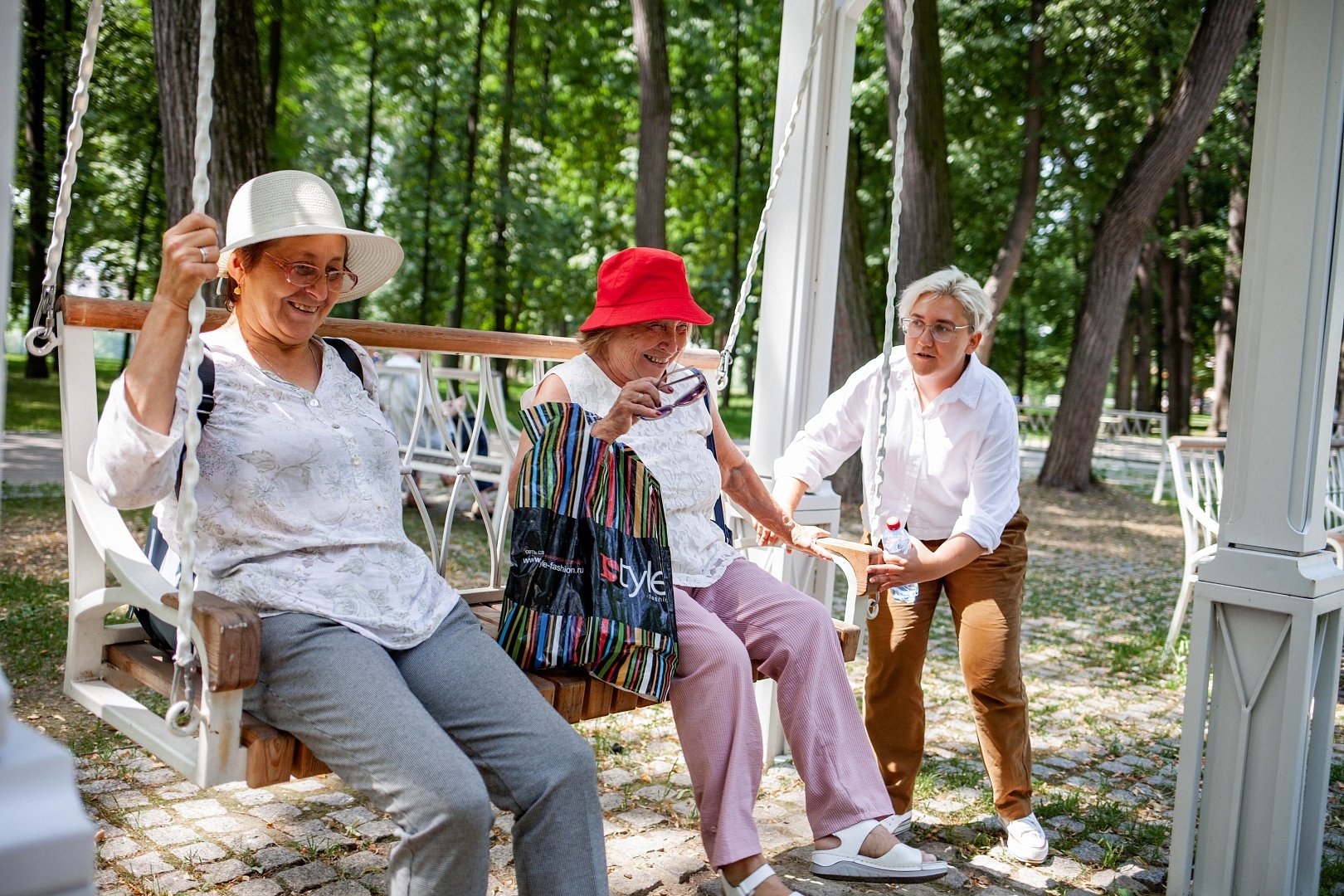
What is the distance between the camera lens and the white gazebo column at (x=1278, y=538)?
305 centimetres

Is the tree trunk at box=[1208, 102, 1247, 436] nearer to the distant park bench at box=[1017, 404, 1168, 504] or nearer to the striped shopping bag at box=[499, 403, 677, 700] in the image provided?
the distant park bench at box=[1017, 404, 1168, 504]

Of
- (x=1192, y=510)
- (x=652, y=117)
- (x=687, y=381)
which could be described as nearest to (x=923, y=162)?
(x=652, y=117)

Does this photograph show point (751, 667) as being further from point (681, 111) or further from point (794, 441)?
point (681, 111)

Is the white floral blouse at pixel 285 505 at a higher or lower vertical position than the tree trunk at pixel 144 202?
lower

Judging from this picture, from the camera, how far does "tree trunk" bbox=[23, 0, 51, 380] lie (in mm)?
14695

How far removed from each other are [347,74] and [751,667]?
2104 cm

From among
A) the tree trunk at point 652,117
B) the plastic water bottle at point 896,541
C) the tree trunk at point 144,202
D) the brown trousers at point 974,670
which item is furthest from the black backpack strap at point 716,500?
the tree trunk at point 144,202

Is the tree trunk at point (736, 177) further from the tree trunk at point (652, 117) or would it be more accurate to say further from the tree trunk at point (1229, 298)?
the tree trunk at point (1229, 298)

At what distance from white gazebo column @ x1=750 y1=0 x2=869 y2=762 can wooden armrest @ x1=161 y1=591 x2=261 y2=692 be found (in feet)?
7.86

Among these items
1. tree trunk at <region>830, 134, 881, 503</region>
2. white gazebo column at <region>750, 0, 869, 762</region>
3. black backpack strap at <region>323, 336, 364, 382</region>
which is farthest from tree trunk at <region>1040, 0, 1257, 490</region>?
black backpack strap at <region>323, 336, 364, 382</region>

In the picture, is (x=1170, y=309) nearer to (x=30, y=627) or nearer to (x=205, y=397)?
(x=30, y=627)

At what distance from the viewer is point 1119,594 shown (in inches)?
333

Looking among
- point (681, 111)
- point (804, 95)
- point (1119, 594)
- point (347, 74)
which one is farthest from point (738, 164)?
point (804, 95)

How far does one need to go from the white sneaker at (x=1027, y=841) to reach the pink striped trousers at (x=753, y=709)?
749mm
